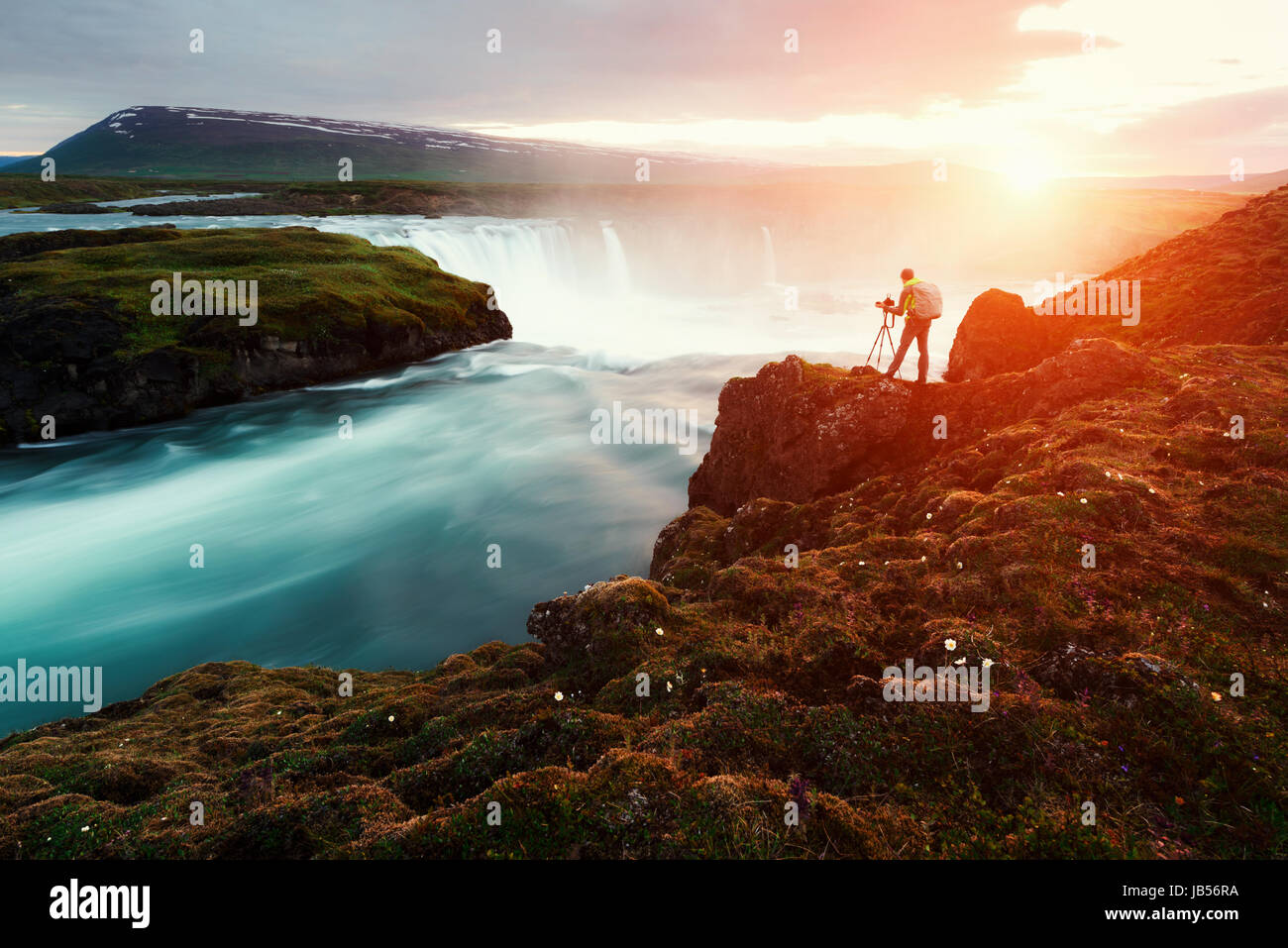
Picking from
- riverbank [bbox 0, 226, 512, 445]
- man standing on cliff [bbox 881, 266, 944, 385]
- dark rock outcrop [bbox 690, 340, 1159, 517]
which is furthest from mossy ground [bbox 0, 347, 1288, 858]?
riverbank [bbox 0, 226, 512, 445]

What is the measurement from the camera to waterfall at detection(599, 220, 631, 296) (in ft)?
249

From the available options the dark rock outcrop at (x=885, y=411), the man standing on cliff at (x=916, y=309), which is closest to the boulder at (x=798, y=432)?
the dark rock outcrop at (x=885, y=411)

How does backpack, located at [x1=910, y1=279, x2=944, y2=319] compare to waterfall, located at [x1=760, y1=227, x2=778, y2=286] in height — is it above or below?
below

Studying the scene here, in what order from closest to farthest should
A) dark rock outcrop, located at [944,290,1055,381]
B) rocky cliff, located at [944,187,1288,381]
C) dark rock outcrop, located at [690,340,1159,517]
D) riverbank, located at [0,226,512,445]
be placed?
1. dark rock outcrop, located at [690,340,1159,517]
2. rocky cliff, located at [944,187,1288,381]
3. dark rock outcrop, located at [944,290,1055,381]
4. riverbank, located at [0,226,512,445]

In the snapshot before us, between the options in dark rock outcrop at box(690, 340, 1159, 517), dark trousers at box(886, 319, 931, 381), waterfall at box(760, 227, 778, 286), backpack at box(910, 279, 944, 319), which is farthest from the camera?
waterfall at box(760, 227, 778, 286)

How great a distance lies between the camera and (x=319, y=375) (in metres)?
35.6

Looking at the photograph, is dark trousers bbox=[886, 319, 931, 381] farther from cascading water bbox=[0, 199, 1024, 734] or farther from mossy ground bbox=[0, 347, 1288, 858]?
cascading water bbox=[0, 199, 1024, 734]

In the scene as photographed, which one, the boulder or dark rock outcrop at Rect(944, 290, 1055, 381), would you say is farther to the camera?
dark rock outcrop at Rect(944, 290, 1055, 381)

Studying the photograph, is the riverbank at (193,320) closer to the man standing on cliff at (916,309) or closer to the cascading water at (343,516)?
the cascading water at (343,516)

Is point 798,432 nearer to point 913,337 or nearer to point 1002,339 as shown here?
point 913,337

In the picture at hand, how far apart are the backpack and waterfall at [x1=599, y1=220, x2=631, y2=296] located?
6330 cm

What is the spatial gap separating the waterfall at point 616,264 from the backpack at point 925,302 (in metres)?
63.3

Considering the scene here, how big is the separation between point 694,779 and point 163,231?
204 feet
